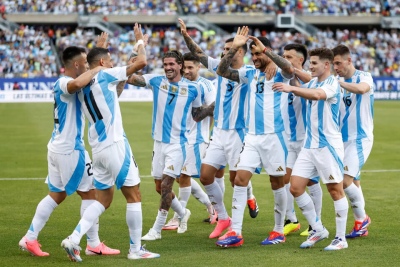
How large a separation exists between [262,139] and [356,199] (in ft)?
5.18

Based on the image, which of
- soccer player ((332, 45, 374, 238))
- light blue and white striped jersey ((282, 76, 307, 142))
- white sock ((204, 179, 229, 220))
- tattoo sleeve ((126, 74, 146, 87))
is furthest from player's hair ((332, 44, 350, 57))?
tattoo sleeve ((126, 74, 146, 87))

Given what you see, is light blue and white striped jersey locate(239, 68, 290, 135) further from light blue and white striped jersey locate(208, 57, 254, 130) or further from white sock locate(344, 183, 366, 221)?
white sock locate(344, 183, 366, 221)

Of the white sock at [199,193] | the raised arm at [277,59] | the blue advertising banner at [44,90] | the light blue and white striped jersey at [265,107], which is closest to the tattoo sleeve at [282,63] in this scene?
the raised arm at [277,59]

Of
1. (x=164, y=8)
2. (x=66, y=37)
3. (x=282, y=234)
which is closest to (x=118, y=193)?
(x=282, y=234)

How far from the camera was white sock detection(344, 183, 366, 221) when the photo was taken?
1054cm

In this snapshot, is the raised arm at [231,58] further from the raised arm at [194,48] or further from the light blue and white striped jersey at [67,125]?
the light blue and white striped jersey at [67,125]

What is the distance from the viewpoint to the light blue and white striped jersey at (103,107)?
29.7 ft

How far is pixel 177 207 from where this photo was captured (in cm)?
1091

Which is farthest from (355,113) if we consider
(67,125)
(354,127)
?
(67,125)

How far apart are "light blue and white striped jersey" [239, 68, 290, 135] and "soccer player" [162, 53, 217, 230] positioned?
1168 millimetres

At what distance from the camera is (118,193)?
14.6m

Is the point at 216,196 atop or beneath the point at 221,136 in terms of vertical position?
beneath

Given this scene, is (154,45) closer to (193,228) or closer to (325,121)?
(193,228)

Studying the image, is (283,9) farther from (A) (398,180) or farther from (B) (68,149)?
(B) (68,149)
